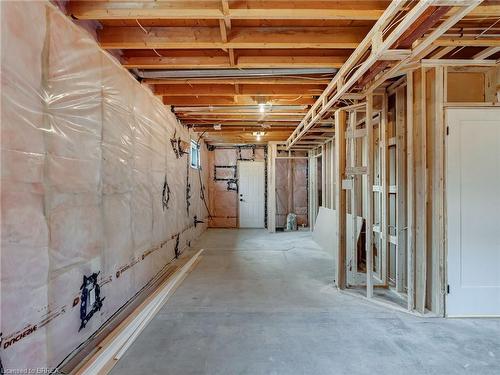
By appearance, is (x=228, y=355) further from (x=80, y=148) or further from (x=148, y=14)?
(x=148, y=14)

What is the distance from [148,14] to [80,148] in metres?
1.13

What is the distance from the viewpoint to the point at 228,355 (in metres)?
2.14

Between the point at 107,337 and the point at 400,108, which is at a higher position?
the point at 400,108

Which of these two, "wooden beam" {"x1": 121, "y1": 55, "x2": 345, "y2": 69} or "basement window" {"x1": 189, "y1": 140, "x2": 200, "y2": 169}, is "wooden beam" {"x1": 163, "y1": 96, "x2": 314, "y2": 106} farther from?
"basement window" {"x1": 189, "y1": 140, "x2": 200, "y2": 169}

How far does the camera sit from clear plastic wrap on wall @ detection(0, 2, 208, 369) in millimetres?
1553

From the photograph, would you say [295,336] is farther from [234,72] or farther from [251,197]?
[251,197]

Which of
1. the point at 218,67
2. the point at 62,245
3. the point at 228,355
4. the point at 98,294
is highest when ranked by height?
the point at 218,67

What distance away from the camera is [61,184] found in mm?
1956

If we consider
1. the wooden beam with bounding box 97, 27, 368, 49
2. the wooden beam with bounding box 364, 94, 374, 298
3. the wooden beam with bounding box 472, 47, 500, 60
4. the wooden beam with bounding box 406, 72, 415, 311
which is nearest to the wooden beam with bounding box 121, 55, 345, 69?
the wooden beam with bounding box 97, 27, 368, 49

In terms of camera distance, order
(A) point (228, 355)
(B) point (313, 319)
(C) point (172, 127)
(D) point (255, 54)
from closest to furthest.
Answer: (A) point (228, 355)
(B) point (313, 319)
(D) point (255, 54)
(C) point (172, 127)

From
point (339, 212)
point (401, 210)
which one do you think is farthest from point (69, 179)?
point (401, 210)

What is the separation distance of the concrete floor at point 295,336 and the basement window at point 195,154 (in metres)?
3.52

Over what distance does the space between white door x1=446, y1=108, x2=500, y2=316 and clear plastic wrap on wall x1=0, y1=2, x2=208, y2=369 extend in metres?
3.15

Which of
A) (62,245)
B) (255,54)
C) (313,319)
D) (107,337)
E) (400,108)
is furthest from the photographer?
(400,108)
